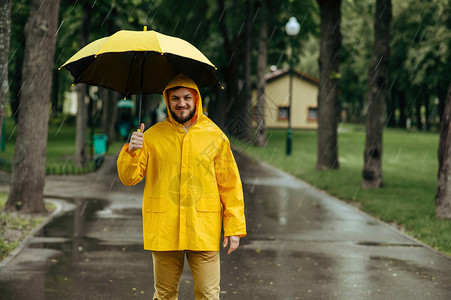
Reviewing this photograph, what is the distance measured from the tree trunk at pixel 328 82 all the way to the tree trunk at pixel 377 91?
3.77m

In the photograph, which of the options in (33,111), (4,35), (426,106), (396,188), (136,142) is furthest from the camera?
(426,106)

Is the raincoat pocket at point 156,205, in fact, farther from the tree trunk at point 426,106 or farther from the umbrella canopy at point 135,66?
the tree trunk at point 426,106

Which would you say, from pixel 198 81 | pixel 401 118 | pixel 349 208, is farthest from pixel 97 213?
pixel 401 118

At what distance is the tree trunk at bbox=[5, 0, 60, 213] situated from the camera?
1050 cm

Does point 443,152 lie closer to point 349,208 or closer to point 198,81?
point 349,208

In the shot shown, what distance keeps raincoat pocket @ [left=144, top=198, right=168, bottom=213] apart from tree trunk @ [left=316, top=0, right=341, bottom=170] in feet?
47.8

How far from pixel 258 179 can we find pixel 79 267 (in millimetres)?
10836

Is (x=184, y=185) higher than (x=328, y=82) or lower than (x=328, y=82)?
lower

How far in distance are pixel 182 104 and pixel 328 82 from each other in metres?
14.5

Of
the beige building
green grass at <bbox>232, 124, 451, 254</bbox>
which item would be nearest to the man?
green grass at <bbox>232, 124, 451, 254</bbox>

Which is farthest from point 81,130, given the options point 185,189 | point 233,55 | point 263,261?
point 233,55

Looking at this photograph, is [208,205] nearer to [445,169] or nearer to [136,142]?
[136,142]

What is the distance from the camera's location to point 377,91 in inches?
563

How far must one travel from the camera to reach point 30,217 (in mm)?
10273
